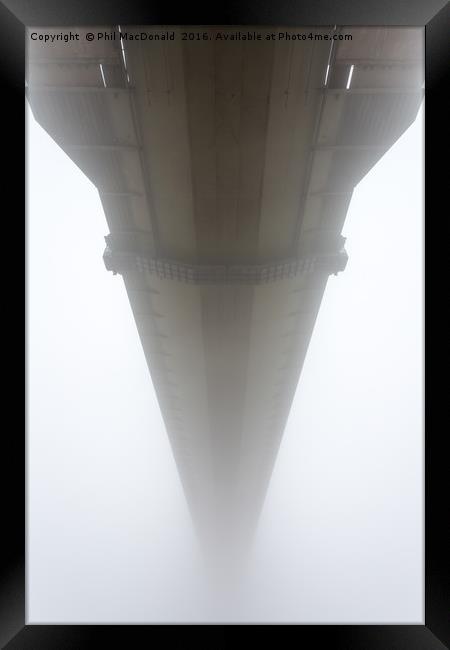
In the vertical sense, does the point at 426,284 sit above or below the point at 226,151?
below

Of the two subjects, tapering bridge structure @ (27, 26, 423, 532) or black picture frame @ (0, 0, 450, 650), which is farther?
tapering bridge structure @ (27, 26, 423, 532)

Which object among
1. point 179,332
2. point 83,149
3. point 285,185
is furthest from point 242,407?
point 83,149

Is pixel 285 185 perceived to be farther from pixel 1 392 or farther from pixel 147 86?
pixel 1 392

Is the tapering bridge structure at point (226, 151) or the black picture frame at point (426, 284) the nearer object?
the black picture frame at point (426, 284)

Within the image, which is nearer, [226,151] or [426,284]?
[426,284]
